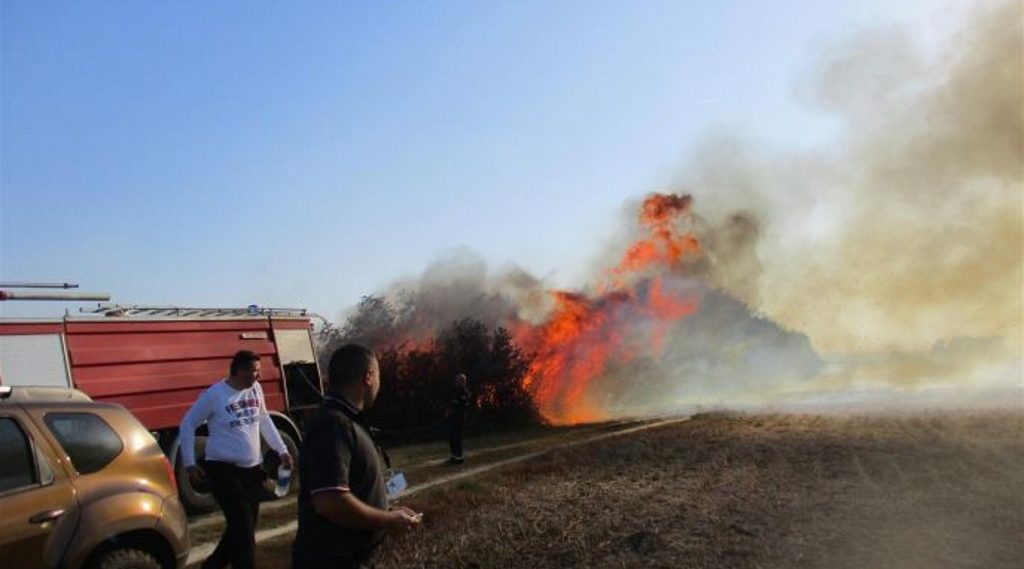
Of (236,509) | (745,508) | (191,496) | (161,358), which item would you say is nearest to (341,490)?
(236,509)

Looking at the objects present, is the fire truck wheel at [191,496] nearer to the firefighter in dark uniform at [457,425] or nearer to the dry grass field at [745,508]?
the dry grass field at [745,508]

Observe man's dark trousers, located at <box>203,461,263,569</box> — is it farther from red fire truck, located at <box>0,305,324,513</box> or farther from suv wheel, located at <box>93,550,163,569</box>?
red fire truck, located at <box>0,305,324,513</box>

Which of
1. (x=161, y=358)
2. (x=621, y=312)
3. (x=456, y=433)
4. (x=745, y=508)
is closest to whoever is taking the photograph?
(x=745, y=508)

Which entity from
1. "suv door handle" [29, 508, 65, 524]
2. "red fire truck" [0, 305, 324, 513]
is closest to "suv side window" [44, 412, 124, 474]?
"suv door handle" [29, 508, 65, 524]

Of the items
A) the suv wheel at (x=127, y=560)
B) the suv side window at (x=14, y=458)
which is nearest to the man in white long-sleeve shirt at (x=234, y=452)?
the suv wheel at (x=127, y=560)

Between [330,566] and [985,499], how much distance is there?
25.1 ft

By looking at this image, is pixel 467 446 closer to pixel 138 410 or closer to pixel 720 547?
pixel 138 410

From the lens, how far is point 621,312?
27.1 metres

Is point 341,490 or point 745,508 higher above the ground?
point 341,490

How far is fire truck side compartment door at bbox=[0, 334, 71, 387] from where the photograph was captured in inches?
386

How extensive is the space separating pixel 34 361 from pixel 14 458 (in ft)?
19.2

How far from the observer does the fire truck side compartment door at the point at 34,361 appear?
9.81 meters

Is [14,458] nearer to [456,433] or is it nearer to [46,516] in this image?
[46,516]

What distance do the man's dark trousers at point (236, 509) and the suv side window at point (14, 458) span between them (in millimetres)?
1260
